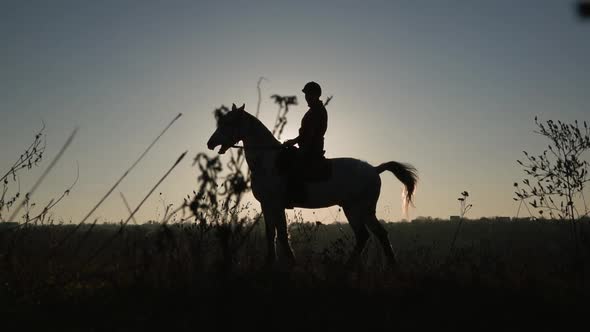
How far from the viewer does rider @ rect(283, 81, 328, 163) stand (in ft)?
28.0

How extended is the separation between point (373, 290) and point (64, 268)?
11.2 ft

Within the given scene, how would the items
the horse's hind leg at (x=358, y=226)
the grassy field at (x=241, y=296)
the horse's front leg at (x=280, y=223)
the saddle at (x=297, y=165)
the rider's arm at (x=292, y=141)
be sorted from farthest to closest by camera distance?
the horse's hind leg at (x=358, y=226) < the rider's arm at (x=292, y=141) < the saddle at (x=297, y=165) < the horse's front leg at (x=280, y=223) < the grassy field at (x=241, y=296)

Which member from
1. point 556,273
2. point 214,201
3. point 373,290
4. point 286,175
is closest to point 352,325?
point 373,290

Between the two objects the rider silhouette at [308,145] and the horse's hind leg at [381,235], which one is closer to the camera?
the rider silhouette at [308,145]

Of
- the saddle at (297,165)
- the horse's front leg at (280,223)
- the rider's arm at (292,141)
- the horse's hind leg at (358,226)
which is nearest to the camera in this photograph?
the horse's front leg at (280,223)

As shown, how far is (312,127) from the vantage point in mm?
8562

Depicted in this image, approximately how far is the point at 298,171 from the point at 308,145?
0.50m

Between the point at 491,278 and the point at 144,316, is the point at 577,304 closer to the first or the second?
the point at 491,278

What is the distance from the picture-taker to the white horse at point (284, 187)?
8273 mm

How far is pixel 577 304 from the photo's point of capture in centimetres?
476

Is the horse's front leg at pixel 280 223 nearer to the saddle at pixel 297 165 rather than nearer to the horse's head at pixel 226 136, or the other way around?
the saddle at pixel 297 165

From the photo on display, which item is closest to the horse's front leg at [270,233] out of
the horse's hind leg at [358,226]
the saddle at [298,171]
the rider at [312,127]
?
the saddle at [298,171]

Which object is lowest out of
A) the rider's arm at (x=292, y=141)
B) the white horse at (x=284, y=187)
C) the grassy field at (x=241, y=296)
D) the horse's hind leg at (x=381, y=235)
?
the grassy field at (x=241, y=296)

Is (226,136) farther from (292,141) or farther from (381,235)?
(381,235)
